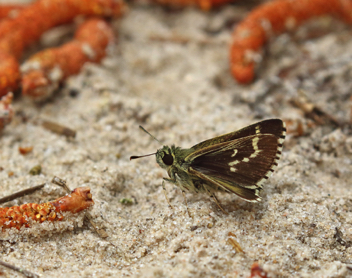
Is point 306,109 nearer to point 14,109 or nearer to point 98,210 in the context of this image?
point 98,210

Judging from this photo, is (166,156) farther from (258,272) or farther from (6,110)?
(6,110)

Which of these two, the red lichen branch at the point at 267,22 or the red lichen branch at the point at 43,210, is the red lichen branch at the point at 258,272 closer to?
the red lichen branch at the point at 43,210

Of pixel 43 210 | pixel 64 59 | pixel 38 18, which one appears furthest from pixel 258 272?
pixel 38 18

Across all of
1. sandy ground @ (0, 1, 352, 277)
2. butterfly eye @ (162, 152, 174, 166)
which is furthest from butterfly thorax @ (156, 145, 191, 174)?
sandy ground @ (0, 1, 352, 277)

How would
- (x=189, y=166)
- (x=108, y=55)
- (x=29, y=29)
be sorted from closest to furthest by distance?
(x=189, y=166)
(x=29, y=29)
(x=108, y=55)

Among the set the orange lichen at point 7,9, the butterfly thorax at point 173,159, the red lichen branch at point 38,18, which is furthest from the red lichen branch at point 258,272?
the orange lichen at point 7,9

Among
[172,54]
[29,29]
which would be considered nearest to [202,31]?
[172,54]
